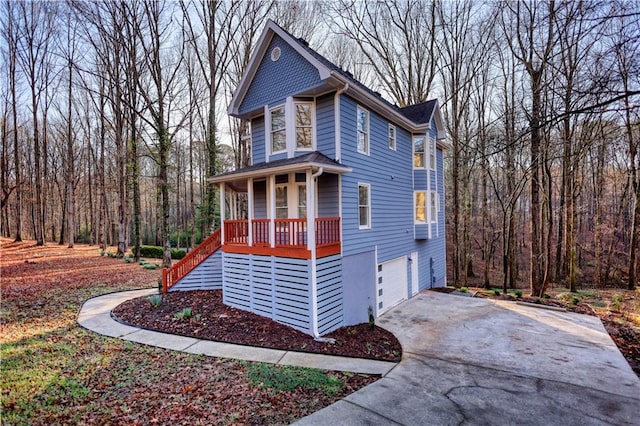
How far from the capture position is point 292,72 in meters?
9.07

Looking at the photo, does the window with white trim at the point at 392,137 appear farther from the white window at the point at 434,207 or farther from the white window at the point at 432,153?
the white window at the point at 434,207

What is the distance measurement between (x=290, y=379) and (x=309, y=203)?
3939mm

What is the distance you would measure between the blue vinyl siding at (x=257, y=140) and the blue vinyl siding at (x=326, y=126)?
2306 millimetres

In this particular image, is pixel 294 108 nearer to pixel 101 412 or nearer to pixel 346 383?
pixel 346 383

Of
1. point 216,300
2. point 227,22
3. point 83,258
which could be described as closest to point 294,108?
point 216,300

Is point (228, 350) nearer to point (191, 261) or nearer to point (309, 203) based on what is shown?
point (309, 203)

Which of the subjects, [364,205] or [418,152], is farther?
[418,152]

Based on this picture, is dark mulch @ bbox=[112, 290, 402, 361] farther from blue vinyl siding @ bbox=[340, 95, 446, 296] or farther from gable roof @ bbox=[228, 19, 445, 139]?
gable roof @ bbox=[228, 19, 445, 139]

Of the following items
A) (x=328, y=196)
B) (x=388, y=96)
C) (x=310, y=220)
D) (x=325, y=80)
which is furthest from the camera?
(x=388, y=96)

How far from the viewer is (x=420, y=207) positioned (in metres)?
13.6

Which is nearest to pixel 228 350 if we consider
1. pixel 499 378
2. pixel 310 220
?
pixel 310 220

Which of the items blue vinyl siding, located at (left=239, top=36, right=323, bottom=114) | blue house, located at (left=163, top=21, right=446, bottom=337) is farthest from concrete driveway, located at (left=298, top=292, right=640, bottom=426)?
blue vinyl siding, located at (left=239, top=36, right=323, bottom=114)

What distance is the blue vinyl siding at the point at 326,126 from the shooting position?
8547 mm

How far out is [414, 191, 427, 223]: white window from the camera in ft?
44.2
